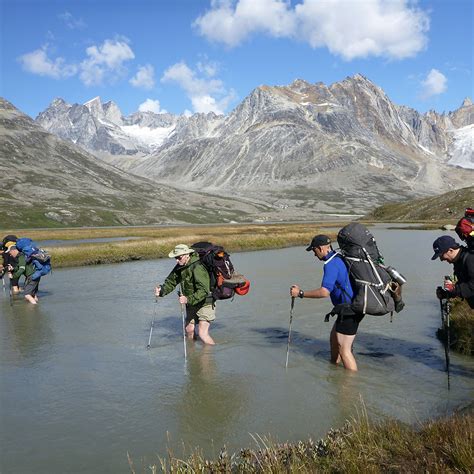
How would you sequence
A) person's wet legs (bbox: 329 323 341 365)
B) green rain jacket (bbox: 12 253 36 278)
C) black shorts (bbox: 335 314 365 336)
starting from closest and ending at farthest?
black shorts (bbox: 335 314 365 336), person's wet legs (bbox: 329 323 341 365), green rain jacket (bbox: 12 253 36 278)

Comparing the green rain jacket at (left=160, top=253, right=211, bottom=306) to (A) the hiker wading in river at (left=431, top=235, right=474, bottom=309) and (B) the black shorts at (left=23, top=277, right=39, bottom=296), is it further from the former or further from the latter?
(B) the black shorts at (left=23, top=277, right=39, bottom=296)

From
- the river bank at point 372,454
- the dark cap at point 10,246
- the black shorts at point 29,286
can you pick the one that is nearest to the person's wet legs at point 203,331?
the river bank at point 372,454

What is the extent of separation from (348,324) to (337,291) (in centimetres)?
76

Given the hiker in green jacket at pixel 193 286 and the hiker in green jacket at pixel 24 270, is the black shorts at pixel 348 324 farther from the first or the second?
the hiker in green jacket at pixel 24 270

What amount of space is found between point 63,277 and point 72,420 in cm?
2375

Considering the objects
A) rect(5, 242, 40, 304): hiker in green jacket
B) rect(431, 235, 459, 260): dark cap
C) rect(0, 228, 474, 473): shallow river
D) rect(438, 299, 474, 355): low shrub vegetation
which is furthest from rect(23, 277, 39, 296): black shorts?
rect(431, 235, 459, 260): dark cap

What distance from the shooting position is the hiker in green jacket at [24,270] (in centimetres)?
2091

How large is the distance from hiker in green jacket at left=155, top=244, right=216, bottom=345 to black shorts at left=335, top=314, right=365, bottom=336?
408 cm

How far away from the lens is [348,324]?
10.6 metres

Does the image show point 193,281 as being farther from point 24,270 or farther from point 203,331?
point 24,270

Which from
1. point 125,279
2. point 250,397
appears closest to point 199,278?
point 250,397

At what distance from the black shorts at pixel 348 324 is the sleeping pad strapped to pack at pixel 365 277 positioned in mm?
212

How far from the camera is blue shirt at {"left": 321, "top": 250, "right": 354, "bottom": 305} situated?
33.6 feet

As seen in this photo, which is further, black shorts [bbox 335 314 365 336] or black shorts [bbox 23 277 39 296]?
black shorts [bbox 23 277 39 296]
